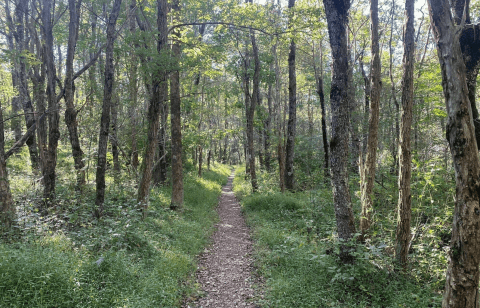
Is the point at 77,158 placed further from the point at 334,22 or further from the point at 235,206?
the point at 334,22

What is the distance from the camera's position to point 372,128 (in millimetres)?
6379

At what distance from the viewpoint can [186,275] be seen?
5.61m

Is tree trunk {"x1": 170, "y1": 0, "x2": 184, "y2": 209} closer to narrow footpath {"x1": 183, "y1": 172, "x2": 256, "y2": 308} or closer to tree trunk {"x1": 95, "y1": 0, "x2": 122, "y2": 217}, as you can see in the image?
narrow footpath {"x1": 183, "y1": 172, "x2": 256, "y2": 308}

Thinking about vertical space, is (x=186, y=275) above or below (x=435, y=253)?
below

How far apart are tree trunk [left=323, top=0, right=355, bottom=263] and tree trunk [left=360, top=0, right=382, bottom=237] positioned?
4.15 ft

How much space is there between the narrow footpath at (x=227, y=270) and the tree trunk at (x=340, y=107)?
7.77ft

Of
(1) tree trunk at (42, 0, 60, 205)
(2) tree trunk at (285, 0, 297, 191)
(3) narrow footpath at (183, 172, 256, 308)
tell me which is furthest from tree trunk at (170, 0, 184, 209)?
(2) tree trunk at (285, 0, 297, 191)

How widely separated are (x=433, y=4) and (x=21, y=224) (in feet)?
27.0

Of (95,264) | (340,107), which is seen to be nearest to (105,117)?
(95,264)

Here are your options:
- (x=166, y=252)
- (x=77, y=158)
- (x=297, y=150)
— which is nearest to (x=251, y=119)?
(x=297, y=150)

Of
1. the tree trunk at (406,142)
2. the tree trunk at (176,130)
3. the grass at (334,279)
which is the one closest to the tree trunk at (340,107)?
the grass at (334,279)

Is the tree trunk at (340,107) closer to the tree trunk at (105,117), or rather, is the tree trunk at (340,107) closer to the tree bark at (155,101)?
the tree bark at (155,101)

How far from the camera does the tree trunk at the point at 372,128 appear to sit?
6117mm

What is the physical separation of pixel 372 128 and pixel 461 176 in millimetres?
3633
